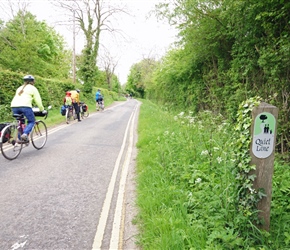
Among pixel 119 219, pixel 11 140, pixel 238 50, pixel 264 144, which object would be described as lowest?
pixel 119 219

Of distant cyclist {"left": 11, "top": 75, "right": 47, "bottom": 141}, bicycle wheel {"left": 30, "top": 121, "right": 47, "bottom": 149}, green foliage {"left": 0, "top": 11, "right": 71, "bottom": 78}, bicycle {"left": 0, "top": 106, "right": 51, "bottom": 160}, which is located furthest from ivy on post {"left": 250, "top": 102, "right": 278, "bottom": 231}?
green foliage {"left": 0, "top": 11, "right": 71, "bottom": 78}

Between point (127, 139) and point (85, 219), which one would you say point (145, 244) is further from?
point (127, 139)

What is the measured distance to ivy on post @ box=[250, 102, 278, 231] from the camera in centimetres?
222

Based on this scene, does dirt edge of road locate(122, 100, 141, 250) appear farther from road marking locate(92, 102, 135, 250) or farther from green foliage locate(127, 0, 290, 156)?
green foliage locate(127, 0, 290, 156)

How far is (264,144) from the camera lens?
2.28m

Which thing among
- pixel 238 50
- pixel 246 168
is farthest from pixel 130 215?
pixel 238 50

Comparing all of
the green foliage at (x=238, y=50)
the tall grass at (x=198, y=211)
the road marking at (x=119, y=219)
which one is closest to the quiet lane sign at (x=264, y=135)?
Answer: the tall grass at (x=198, y=211)

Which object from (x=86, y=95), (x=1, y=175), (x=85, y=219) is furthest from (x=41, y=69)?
(x=85, y=219)

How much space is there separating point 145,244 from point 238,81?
592 cm

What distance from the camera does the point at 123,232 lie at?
2996 mm

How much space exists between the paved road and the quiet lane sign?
199 cm

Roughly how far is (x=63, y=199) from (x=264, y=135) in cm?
321

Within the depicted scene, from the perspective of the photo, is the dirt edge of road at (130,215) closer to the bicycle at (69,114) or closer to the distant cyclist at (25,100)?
the distant cyclist at (25,100)

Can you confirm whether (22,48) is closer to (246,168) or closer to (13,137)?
(13,137)
